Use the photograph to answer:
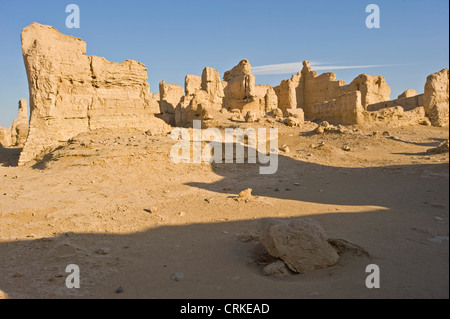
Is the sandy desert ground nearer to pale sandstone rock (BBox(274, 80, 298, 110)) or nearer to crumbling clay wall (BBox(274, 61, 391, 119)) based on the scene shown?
crumbling clay wall (BBox(274, 61, 391, 119))

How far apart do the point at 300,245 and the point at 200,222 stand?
2.25 meters

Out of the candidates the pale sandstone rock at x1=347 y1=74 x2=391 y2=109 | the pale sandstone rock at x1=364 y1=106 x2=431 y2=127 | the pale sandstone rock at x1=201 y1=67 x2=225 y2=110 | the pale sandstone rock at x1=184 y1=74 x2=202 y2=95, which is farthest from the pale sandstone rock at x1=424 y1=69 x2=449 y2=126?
the pale sandstone rock at x1=184 y1=74 x2=202 y2=95

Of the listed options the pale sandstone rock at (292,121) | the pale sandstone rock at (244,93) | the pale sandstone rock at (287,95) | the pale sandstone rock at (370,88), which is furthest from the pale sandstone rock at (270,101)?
the pale sandstone rock at (370,88)

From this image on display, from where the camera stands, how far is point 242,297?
8.86ft

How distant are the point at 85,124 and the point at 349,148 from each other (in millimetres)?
10985

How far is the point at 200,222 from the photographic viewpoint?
512 centimetres

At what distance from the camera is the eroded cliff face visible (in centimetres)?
1182

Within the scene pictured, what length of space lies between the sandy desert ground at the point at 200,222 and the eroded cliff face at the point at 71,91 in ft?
7.98

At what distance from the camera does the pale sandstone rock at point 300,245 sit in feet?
10.4

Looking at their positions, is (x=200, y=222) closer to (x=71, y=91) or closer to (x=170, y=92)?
(x=71, y=91)

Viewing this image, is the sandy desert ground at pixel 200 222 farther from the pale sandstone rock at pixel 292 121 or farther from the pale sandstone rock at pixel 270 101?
the pale sandstone rock at pixel 270 101

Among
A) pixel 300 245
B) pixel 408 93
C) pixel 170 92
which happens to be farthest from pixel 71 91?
pixel 408 93
